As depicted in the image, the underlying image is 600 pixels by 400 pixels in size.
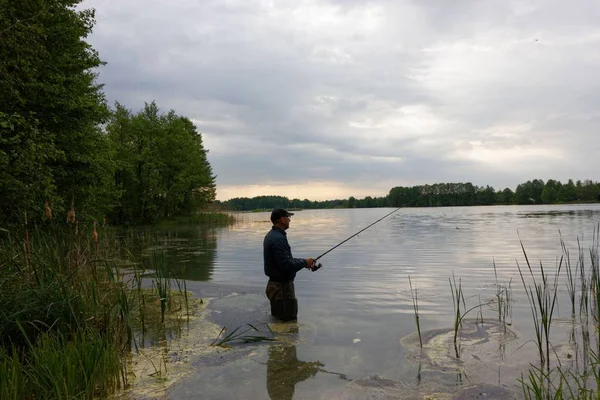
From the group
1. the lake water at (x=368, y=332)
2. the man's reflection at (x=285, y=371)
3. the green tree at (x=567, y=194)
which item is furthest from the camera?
the green tree at (x=567, y=194)

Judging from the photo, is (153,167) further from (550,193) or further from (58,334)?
(550,193)

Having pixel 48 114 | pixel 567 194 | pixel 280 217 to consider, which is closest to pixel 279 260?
pixel 280 217

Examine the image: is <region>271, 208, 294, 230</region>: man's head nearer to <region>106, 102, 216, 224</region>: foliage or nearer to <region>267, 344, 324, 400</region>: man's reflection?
<region>267, 344, 324, 400</region>: man's reflection

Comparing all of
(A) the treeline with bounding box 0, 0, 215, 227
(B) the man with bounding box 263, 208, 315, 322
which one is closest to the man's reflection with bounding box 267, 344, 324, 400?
(B) the man with bounding box 263, 208, 315, 322

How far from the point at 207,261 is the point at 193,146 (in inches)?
1419

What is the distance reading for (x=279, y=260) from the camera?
25.2ft

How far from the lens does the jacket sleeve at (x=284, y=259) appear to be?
25.1 ft

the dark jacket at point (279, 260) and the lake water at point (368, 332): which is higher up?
the dark jacket at point (279, 260)

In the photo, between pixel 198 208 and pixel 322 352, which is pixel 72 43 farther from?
pixel 198 208

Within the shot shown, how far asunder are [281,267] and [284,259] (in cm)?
17

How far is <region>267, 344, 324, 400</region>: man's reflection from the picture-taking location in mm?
5062

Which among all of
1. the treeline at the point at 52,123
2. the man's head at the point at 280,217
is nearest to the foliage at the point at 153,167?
the treeline at the point at 52,123

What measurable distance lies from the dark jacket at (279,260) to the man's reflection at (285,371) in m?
1.53

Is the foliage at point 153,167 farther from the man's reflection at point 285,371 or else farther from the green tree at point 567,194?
the green tree at point 567,194
